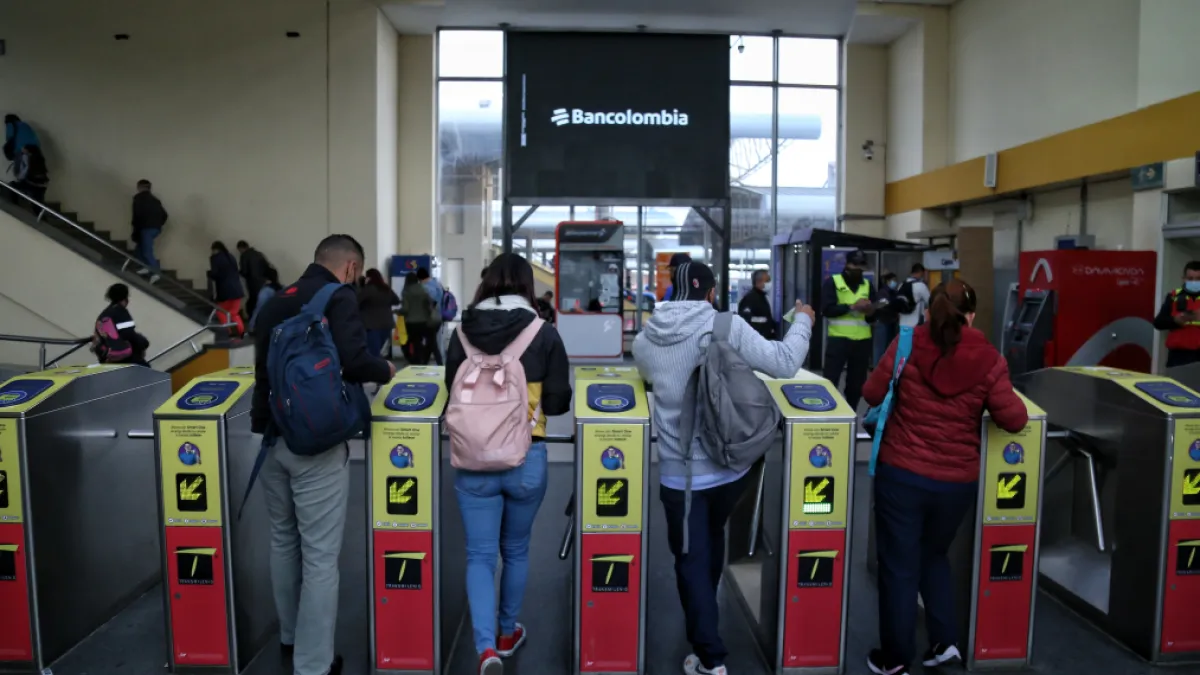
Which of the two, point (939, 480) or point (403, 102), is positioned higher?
point (403, 102)

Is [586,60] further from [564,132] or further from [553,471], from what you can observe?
[553,471]

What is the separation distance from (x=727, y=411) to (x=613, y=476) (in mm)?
504

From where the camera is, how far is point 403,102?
1525 cm

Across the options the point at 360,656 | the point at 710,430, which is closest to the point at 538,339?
the point at 710,430

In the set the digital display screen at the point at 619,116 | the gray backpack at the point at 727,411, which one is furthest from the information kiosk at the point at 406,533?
the digital display screen at the point at 619,116

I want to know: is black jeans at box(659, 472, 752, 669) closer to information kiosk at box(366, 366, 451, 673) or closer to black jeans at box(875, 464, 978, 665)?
black jeans at box(875, 464, 978, 665)

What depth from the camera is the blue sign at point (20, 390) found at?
130 inches

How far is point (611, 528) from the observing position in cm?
322

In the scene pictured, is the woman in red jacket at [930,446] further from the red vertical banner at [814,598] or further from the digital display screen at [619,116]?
the digital display screen at [619,116]

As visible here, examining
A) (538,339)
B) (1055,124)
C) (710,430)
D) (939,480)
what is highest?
(1055,124)

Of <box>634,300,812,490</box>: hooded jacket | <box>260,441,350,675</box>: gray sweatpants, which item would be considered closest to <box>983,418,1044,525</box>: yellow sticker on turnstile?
<box>634,300,812,490</box>: hooded jacket

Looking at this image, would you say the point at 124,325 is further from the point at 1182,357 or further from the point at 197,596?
the point at 1182,357

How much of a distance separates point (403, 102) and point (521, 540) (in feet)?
43.7

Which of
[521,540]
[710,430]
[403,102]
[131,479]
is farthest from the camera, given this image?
[403,102]
